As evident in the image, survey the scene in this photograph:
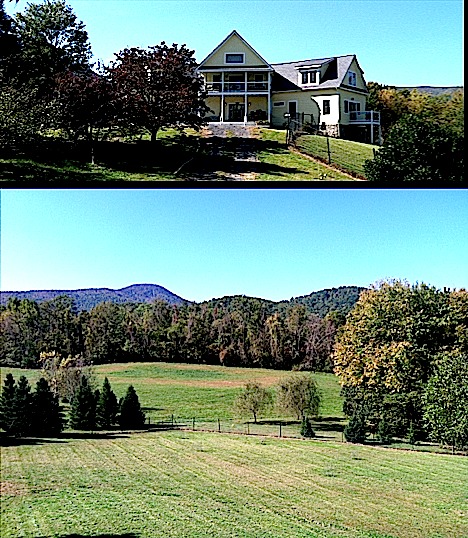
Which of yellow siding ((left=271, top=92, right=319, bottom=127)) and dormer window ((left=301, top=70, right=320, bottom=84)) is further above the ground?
dormer window ((left=301, top=70, right=320, bottom=84))

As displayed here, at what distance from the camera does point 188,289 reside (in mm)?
2623

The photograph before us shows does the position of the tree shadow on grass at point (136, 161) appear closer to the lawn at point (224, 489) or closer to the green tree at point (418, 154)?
the green tree at point (418, 154)

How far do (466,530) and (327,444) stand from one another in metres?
0.51

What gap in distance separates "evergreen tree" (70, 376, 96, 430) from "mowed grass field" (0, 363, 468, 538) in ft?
0.12

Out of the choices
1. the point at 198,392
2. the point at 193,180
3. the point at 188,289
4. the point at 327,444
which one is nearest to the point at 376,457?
the point at 327,444

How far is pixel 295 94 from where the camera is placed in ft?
7.84

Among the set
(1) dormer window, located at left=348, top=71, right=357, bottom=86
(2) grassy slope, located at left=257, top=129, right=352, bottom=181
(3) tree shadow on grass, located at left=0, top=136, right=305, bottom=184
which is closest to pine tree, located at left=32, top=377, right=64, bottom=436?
(3) tree shadow on grass, located at left=0, top=136, right=305, bottom=184

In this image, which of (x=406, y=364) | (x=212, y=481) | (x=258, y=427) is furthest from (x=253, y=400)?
(x=406, y=364)

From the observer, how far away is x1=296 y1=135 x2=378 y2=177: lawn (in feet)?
7.77

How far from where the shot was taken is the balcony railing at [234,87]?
7.82 ft

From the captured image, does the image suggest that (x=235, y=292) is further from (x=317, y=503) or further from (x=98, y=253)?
(x=317, y=503)

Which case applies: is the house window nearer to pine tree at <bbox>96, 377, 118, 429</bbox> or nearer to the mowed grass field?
the mowed grass field

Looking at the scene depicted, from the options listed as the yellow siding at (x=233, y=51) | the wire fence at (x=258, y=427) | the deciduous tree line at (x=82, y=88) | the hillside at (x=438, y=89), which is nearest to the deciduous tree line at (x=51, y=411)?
the wire fence at (x=258, y=427)

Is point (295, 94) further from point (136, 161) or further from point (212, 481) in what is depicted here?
point (212, 481)
